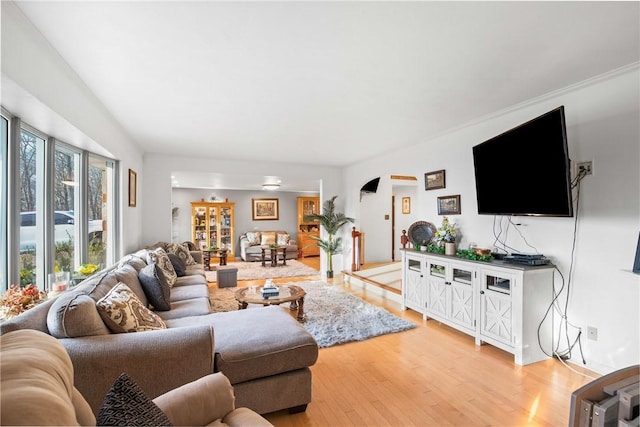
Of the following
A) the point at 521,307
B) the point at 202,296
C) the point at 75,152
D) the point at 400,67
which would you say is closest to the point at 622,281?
the point at 521,307

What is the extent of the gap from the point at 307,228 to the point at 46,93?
27.8 ft

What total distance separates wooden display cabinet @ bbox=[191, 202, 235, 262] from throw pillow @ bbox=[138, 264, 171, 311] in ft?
20.3

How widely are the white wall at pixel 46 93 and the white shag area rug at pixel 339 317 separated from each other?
209cm

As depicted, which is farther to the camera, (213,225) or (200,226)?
(213,225)

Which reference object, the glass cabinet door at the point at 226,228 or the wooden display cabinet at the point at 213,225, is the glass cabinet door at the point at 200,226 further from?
the glass cabinet door at the point at 226,228

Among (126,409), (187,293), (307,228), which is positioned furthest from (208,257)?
(126,409)

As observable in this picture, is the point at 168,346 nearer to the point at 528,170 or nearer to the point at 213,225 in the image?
the point at 528,170

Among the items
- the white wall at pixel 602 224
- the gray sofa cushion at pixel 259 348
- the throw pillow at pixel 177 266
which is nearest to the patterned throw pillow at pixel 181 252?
the throw pillow at pixel 177 266

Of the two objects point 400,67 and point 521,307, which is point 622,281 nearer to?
point 521,307

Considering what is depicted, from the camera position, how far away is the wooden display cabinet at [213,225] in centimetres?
888

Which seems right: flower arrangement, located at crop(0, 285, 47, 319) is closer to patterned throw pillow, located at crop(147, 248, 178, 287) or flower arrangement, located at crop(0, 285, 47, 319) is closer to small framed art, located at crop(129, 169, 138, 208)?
patterned throw pillow, located at crop(147, 248, 178, 287)

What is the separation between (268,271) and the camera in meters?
7.18

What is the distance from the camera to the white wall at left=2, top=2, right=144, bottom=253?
1.51 metres

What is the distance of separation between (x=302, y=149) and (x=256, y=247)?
4.79 meters
